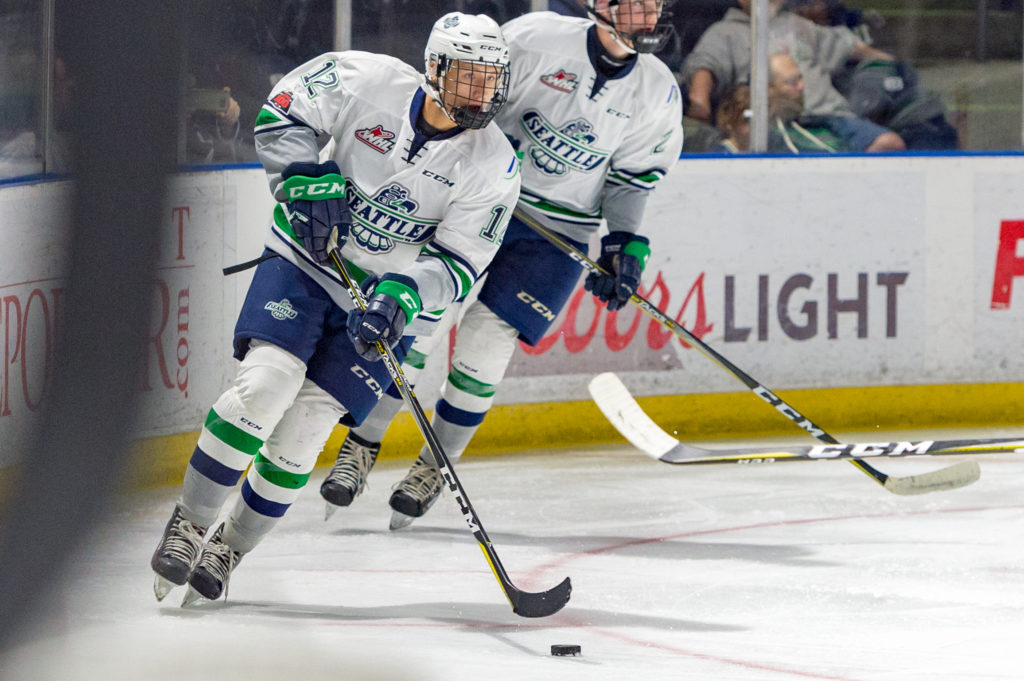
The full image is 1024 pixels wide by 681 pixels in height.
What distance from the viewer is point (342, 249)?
2.79 m

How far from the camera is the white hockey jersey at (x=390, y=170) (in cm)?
268

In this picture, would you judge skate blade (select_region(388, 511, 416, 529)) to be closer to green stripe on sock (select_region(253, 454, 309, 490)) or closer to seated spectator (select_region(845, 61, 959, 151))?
green stripe on sock (select_region(253, 454, 309, 490))

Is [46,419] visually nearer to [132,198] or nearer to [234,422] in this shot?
[132,198]

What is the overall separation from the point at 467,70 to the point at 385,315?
1.54ft

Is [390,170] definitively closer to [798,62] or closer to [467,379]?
[467,379]

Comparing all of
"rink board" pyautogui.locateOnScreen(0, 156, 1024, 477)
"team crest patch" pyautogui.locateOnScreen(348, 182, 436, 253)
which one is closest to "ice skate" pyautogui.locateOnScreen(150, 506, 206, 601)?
"team crest patch" pyautogui.locateOnScreen(348, 182, 436, 253)

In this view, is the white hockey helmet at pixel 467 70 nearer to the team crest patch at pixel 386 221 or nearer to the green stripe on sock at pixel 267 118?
the team crest patch at pixel 386 221

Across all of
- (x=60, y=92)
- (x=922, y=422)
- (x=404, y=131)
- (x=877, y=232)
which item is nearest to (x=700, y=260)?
(x=877, y=232)

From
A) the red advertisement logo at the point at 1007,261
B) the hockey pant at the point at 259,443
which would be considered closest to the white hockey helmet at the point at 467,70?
the hockey pant at the point at 259,443

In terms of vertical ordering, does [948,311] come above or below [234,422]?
below

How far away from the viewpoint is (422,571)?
304 centimetres

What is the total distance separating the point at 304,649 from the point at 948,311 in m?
3.40

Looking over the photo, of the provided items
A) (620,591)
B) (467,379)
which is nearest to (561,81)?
(467,379)

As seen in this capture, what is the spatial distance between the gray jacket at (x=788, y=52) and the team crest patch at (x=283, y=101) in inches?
101
